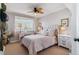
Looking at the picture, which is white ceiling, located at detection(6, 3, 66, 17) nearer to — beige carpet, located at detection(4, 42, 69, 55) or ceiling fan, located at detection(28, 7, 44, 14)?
ceiling fan, located at detection(28, 7, 44, 14)

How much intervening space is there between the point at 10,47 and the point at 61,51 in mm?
746

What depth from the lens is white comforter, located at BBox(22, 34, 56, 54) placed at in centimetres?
141

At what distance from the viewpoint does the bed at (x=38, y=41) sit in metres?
1.42

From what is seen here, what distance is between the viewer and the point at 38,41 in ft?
4.70

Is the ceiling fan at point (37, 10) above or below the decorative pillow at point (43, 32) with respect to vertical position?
above

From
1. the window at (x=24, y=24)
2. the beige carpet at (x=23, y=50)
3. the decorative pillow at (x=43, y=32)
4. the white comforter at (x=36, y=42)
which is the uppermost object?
the window at (x=24, y=24)

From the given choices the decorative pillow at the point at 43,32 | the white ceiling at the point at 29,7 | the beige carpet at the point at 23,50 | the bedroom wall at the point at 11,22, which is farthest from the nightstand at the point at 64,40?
the bedroom wall at the point at 11,22

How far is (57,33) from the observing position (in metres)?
1.44

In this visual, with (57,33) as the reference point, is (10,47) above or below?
below

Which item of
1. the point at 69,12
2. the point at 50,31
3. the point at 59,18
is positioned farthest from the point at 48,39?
the point at 69,12

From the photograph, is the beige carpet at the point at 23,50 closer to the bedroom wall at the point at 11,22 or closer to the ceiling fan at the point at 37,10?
the bedroom wall at the point at 11,22

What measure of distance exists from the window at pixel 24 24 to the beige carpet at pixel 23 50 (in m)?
0.22
